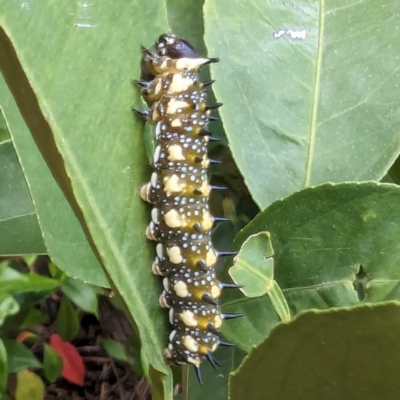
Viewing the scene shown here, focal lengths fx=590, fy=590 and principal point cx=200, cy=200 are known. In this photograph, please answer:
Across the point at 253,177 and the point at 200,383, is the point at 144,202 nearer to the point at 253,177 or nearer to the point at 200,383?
the point at 253,177

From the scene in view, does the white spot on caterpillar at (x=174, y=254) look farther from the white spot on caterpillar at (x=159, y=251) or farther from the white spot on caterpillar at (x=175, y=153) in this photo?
the white spot on caterpillar at (x=175, y=153)

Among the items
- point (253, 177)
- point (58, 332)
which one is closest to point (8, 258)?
point (58, 332)

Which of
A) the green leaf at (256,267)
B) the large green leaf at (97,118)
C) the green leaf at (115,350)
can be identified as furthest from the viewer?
the green leaf at (115,350)

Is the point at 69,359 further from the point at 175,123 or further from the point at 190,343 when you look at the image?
the point at 175,123

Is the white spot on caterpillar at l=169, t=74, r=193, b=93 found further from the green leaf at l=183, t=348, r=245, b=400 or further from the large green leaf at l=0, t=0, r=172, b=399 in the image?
the green leaf at l=183, t=348, r=245, b=400

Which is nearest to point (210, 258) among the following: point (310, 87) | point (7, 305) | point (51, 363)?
point (310, 87)

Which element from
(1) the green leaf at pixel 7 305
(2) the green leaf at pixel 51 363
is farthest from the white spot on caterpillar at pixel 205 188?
(2) the green leaf at pixel 51 363
